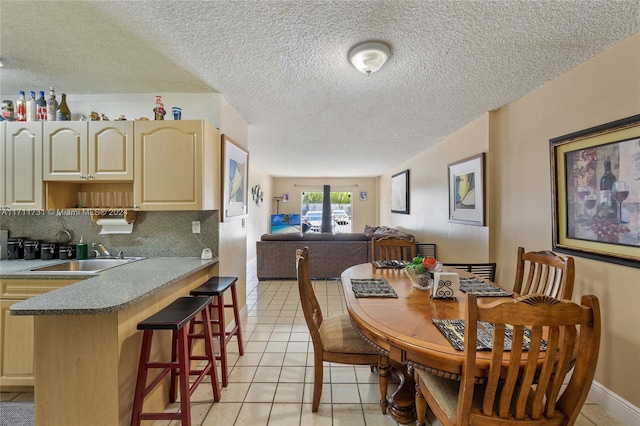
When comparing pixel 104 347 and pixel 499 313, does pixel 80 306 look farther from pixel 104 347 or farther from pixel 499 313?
pixel 499 313

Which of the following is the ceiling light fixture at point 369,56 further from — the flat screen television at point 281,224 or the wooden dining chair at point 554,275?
the flat screen television at point 281,224

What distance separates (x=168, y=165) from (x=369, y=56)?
174 centimetres

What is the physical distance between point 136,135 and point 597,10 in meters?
3.05

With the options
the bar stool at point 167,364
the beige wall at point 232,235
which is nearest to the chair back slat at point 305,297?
the bar stool at point 167,364

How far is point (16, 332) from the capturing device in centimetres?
184

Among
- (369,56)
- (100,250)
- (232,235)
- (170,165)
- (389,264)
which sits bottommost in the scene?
(389,264)

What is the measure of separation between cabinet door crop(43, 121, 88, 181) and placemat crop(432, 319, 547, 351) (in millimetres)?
2770

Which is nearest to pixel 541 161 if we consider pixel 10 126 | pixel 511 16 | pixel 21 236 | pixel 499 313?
pixel 511 16

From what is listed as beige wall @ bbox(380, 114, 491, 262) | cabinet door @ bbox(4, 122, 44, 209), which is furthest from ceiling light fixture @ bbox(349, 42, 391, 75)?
cabinet door @ bbox(4, 122, 44, 209)

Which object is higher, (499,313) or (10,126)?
(10,126)

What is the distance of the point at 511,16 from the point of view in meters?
1.43

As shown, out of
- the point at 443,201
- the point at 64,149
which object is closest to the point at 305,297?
the point at 64,149

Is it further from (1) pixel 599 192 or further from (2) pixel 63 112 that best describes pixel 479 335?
(2) pixel 63 112

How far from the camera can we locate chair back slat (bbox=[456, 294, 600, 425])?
2.89ft
